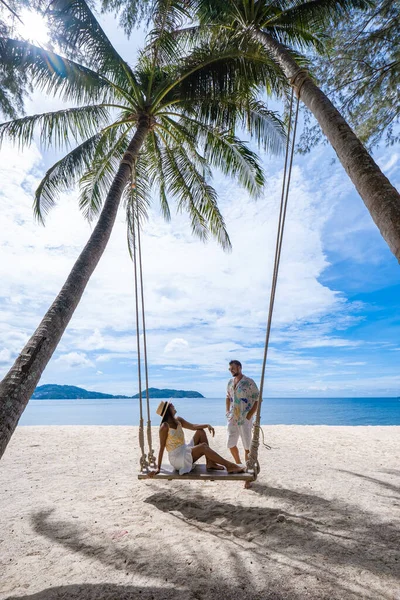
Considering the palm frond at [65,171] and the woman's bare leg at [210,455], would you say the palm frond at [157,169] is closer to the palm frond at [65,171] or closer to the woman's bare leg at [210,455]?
the palm frond at [65,171]

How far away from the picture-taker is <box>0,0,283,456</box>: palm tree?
16.6ft

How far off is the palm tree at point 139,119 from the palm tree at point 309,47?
0.44 metres

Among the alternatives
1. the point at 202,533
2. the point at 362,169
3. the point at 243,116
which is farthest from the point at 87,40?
the point at 202,533

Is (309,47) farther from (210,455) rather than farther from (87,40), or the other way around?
(210,455)

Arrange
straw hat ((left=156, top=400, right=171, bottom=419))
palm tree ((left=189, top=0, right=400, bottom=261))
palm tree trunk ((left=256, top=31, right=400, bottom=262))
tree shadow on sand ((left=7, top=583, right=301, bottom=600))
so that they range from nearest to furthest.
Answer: tree shadow on sand ((left=7, top=583, right=301, bottom=600)) < palm tree trunk ((left=256, top=31, right=400, bottom=262)) < palm tree ((left=189, top=0, right=400, bottom=261)) < straw hat ((left=156, top=400, right=171, bottom=419))

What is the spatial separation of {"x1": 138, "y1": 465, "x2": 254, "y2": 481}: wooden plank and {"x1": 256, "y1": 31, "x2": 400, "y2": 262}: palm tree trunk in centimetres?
251

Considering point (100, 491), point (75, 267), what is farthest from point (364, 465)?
point (75, 267)

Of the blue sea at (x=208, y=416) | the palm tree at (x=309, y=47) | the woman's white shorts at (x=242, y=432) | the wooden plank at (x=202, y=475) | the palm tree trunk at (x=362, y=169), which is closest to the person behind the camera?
the palm tree trunk at (x=362, y=169)

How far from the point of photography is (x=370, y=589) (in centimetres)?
239

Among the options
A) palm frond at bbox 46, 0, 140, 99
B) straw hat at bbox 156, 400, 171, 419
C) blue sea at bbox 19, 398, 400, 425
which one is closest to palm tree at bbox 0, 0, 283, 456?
palm frond at bbox 46, 0, 140, 99

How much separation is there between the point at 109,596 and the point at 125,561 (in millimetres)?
478

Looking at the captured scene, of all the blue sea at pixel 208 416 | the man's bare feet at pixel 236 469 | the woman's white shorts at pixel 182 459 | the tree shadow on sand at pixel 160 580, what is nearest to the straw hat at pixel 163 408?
the woman's white shorts at pixel 182 459

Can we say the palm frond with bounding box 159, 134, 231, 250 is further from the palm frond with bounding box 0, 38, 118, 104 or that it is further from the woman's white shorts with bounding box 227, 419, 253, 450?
the woman's white shorts with bounding box 227, 419, 253, 450

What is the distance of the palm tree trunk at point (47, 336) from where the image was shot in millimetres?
2453
